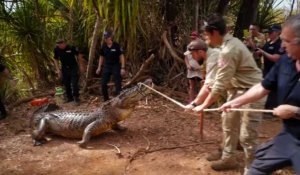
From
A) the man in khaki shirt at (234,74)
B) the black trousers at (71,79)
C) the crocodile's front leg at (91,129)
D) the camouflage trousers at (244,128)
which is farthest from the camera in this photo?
the black trousers at (71,79)

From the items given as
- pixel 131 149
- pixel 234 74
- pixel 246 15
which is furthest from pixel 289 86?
pixel 246 15

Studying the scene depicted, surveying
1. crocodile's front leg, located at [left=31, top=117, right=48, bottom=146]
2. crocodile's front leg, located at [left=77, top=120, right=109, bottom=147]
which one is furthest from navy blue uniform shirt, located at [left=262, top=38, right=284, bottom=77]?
crocodile's front leg, located at [left=31, top=117, right=48, bottom=146]

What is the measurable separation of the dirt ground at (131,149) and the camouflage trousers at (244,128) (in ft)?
1.44

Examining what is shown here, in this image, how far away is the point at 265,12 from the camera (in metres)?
9.27

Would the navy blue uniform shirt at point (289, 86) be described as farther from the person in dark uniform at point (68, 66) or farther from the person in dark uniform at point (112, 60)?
the person in dark uniform at point (68, 66)

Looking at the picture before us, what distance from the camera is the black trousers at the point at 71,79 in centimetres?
731

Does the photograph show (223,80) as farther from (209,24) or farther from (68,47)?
(68,47)

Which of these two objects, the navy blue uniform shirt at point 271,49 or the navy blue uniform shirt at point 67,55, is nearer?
the navy blue uniform shirt at point 271,49

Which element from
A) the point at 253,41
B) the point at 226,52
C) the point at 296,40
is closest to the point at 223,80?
the point at 226,52

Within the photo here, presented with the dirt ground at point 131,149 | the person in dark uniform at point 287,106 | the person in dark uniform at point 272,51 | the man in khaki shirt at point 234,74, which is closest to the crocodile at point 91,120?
the dirt ground at point 131,149

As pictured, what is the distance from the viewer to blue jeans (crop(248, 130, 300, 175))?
2.39 m

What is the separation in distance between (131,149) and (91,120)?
0.85 m

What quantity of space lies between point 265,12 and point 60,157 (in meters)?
6.69

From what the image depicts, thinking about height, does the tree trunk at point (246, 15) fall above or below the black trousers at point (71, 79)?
above
